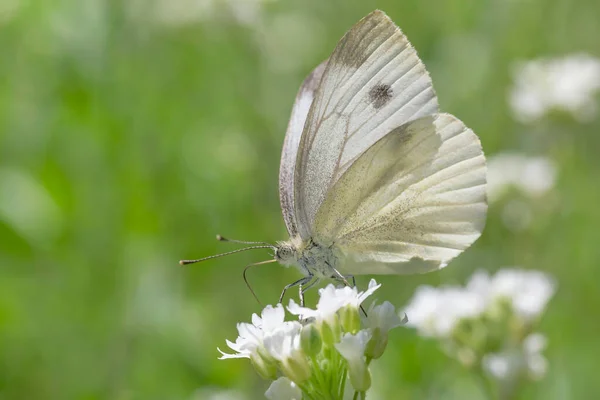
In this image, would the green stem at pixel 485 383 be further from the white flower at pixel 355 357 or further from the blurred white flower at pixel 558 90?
the blurred white flower at pixel 558 90

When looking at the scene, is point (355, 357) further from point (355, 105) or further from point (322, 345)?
point (355, 105)

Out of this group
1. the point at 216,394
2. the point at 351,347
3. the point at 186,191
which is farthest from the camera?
the point at 186,191

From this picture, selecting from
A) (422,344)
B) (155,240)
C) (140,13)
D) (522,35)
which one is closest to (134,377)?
(155,240)

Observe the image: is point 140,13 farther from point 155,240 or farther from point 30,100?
point 155,240

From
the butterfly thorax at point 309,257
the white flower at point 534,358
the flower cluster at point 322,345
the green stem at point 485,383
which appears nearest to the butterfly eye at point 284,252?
the butterfly thorax at point 309,257

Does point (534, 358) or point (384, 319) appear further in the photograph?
point (534, 358)

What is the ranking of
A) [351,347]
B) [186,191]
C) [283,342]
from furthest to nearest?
[186,191]
[283,342]
[351,347]

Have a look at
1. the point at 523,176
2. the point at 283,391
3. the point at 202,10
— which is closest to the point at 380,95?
the point at 283,391

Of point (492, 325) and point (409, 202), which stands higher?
point (409, 202)
